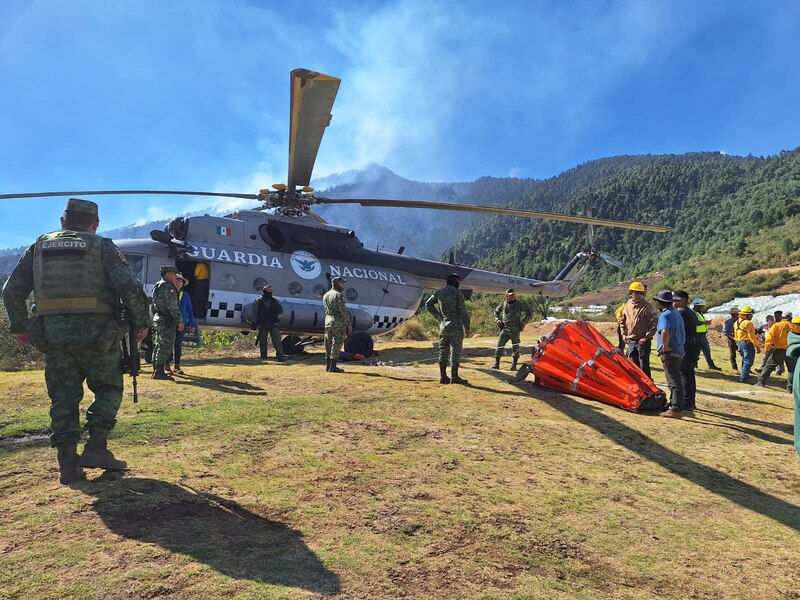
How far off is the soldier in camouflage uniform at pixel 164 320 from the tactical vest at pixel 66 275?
3764 mm

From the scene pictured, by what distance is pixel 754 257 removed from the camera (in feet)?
140

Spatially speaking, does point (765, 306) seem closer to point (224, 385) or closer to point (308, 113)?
point (308, 113)

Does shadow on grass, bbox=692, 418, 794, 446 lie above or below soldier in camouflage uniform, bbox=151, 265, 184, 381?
below

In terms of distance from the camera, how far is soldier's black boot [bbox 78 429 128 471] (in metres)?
2.80

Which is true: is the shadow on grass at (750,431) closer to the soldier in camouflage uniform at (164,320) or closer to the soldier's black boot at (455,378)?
the soldier's black boot at (455,378)

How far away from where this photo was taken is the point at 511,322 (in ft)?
30.2

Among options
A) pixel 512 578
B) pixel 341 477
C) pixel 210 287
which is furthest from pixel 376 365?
pixel 512 578

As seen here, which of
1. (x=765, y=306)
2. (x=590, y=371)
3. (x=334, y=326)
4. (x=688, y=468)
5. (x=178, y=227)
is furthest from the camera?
(x=765, y=306)

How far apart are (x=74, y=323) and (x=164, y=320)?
396 centimetres

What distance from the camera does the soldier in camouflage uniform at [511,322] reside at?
8.97 meters

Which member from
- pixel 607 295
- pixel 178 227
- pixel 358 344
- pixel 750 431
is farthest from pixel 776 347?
pixel 607 295

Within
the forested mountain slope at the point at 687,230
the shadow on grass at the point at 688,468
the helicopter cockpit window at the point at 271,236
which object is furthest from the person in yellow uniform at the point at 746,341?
the forested mountain slope at the point at 687,230

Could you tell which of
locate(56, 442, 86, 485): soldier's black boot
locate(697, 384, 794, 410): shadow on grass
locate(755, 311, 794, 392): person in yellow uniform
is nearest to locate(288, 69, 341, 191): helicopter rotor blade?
locate(56, 442, 86, 485): soldier's black boot

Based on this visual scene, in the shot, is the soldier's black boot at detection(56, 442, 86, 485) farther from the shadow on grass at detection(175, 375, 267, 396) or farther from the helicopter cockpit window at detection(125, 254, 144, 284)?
the helicopter cockpit window at detection(125, 254, 144, 284)
